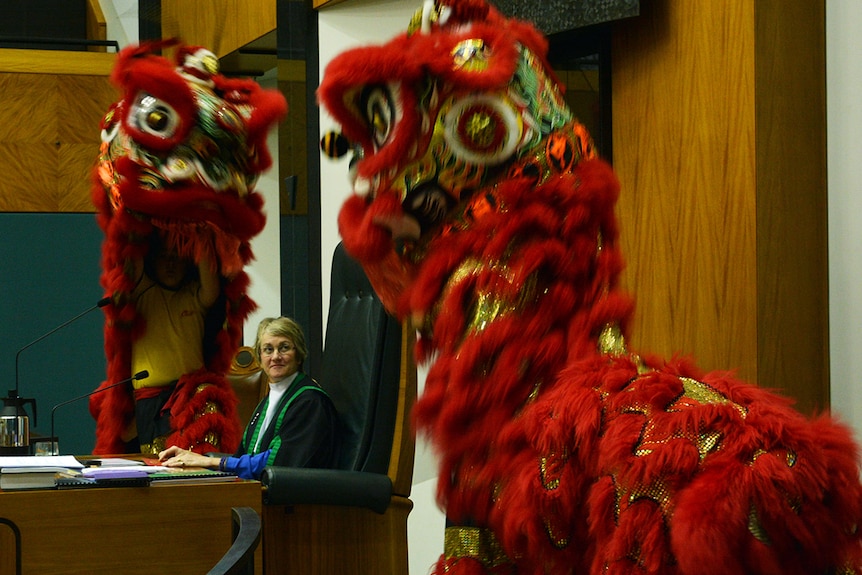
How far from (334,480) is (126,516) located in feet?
1.74

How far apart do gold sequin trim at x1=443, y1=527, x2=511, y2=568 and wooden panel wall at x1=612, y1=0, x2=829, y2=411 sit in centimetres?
102

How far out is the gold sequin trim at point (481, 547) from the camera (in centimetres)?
129

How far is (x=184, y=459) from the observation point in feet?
8.05

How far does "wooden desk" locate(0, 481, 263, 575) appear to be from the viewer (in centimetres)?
191

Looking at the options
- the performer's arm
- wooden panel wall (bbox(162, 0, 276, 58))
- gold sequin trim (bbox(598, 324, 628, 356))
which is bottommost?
gold sequin trim (bbox(598, 324, 628, 356))

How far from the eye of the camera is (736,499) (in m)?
1.05

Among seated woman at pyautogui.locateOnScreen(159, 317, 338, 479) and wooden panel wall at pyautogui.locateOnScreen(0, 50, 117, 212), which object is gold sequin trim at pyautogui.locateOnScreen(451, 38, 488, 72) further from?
A: wooden panel wall at pyautogui.locateOnScreen(0, 50, 117, 212)

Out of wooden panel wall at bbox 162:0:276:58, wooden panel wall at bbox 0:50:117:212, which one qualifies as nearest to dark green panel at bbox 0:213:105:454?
wooden panel wall at bbox 0:50:117:212

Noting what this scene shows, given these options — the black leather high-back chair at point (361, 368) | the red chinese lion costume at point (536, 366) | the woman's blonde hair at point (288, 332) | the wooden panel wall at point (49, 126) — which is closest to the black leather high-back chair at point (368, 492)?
the black leather high-back chair at point (361, 368)

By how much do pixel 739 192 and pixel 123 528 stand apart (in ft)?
4.70

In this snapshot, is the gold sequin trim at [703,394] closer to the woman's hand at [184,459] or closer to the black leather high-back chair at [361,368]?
the black leather high-back chair at [361,368]

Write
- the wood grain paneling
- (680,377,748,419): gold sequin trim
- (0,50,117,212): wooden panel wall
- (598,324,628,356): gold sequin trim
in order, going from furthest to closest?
(0,50,117,212): wooden panel wall → the wood grain paneling → (598,324,628,356): gold sequin trim → (680,377,748,419): gold sequin trim

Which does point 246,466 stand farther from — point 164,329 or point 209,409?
point 164,329

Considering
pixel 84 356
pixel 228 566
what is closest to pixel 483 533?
pixel 228 566
